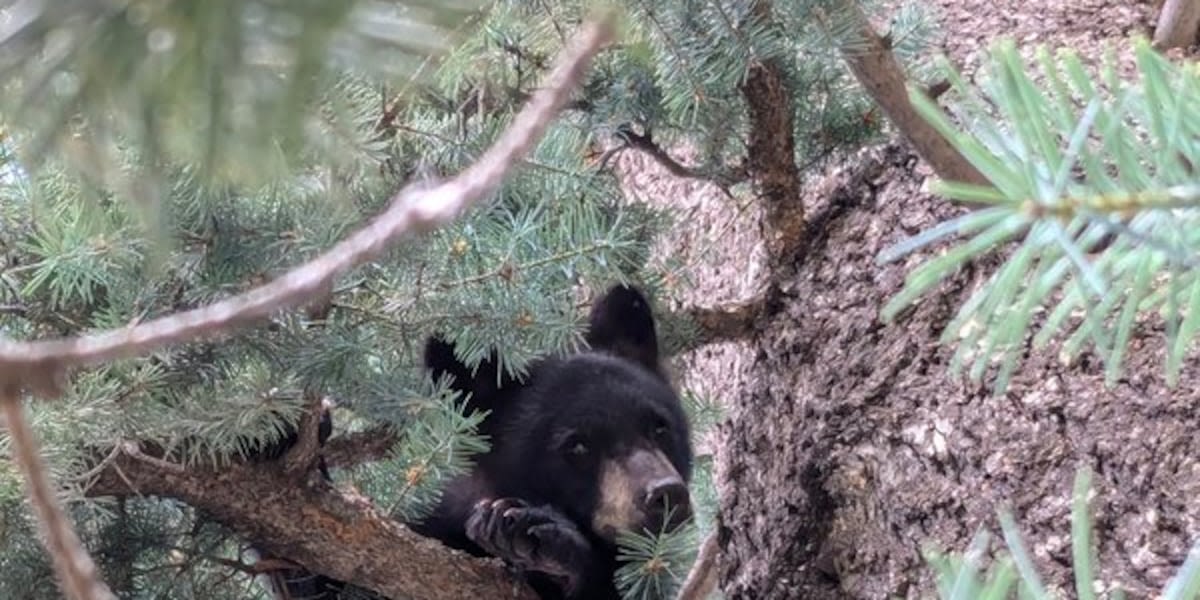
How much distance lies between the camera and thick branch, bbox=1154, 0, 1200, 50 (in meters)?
2.53

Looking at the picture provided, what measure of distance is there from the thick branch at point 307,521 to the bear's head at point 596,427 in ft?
1.25

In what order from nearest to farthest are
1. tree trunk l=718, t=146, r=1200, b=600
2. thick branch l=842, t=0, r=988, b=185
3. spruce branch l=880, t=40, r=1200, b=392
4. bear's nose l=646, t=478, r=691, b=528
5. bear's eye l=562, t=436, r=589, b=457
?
spruce branch l=880, t=40, r=1200, b=392 < tree trunk l=718, t=146, r=1200, b=600 < thick branch l=842, t=0, r=988, b=185 < bear's nose l=646, t=478, r=691, b=528 < bear's eye l=562, t=436, r=589, b=457

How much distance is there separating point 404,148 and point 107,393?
52 cm

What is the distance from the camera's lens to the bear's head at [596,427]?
2.82m

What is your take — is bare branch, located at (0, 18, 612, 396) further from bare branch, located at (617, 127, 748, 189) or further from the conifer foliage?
bare branch, located at (617, 127, 748, 189)

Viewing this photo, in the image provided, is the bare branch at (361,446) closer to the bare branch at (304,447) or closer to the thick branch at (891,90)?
the bare branch at (304,447)

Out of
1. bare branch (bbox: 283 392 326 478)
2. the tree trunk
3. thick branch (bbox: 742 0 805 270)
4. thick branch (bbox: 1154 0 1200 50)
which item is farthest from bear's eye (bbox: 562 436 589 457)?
thick branch (bbox: 1154 0 1200 50)

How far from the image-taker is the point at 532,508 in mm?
2695

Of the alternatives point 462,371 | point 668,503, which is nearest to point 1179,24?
point 668,503

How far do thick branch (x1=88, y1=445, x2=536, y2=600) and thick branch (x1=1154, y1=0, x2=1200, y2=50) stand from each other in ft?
4.26

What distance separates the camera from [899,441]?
7.54 feet

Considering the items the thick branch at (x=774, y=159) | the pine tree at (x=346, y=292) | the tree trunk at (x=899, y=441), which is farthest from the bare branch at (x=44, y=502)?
the thick branch at (x=774, y=159)

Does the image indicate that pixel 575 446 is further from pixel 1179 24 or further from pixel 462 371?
pixel 1179 24

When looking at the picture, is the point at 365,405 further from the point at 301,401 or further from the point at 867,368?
the point at 867,368
